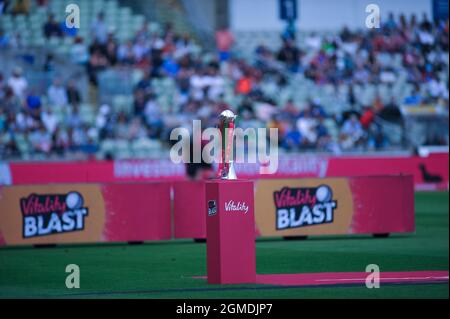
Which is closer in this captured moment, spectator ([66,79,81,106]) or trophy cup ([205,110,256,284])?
trophy cup ([205,110,256,284])

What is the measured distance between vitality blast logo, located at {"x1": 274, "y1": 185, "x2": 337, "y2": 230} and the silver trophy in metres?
6.66

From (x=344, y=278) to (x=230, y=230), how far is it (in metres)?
1.77

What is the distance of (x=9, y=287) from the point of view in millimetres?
12297

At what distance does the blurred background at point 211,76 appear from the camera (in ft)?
98.6

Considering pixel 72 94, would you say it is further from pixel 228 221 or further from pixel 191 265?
pixel 228 221

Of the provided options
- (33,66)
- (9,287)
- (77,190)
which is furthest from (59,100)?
(9,287)

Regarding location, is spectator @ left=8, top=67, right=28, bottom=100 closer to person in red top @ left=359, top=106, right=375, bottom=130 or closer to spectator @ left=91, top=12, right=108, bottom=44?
spectator @ left=91, top=12, right=108, bottom=44

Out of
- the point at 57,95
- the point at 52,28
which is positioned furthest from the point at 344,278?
the point at 52,28

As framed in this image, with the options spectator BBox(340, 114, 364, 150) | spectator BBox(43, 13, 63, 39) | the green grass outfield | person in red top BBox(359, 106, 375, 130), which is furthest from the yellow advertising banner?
spectator BBox(43, 13, 63, 39)

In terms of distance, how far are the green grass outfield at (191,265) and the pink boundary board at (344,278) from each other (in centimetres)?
43

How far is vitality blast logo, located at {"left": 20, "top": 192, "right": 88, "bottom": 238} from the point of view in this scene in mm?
17656

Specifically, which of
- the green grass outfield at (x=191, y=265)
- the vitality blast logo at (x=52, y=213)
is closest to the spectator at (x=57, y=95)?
the green grass outfield at (x=191, y=265)

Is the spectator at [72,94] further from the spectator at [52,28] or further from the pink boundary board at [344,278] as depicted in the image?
the pink boundary board at [344,278]

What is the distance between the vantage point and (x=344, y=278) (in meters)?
12.5
